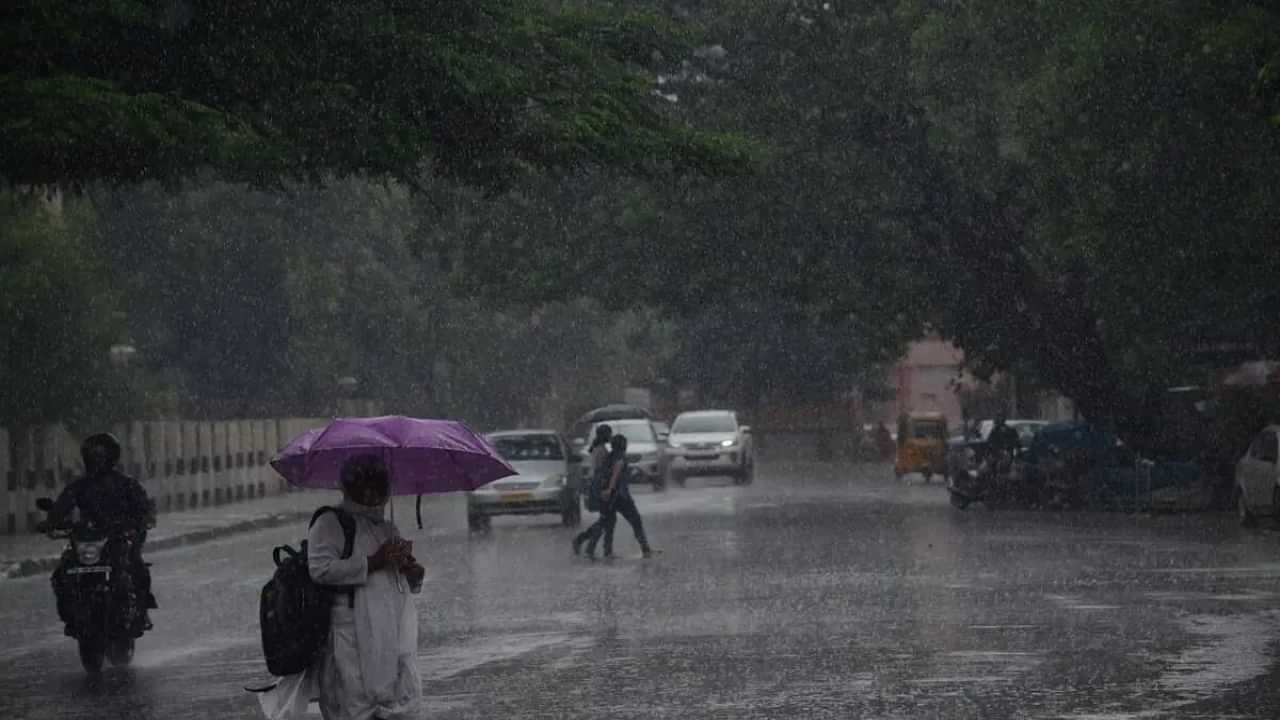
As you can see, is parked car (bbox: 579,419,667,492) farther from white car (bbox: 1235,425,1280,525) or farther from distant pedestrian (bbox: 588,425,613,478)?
distant pedestrian (bbox: 588,425,613,478)

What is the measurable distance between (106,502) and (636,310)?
109ft

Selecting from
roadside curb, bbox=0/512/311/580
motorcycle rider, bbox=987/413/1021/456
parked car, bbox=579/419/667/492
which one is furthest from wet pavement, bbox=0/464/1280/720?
parked car, bbox=579/419/667/492

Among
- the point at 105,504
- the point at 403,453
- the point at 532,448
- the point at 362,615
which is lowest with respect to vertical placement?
the point at 362,615

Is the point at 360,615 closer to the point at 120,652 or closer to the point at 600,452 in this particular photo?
the point at 120,652

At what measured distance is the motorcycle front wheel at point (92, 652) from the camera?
1593 cm

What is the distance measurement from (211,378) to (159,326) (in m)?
2.64

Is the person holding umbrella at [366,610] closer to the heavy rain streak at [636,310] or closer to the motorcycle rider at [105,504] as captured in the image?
the heavy rain streak at [636,310]

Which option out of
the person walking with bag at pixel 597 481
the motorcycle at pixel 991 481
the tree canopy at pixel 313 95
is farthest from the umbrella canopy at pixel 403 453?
the motorcycle at pixel 991 481

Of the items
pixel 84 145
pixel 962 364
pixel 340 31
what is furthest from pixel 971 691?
pixel 962 364

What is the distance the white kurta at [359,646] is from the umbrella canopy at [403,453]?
0.48m

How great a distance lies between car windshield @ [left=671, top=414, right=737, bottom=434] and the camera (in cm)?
5991

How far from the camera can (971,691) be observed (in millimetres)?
13633

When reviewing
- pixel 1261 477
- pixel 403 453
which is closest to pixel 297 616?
pixel 403 453

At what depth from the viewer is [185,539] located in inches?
1389
